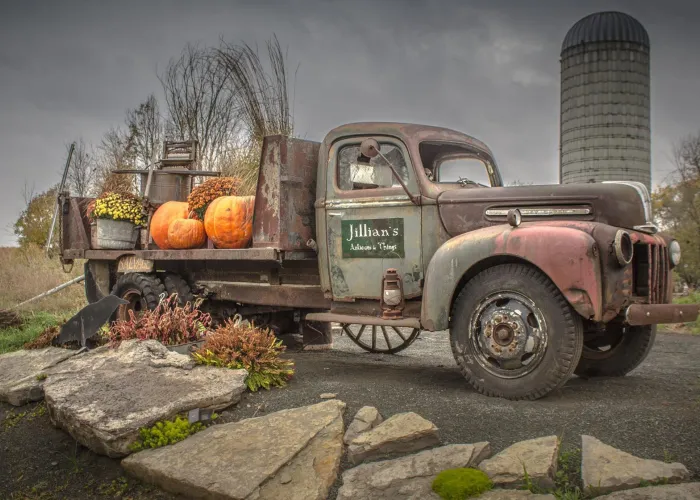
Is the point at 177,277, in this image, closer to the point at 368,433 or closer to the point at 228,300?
the point at 228,300

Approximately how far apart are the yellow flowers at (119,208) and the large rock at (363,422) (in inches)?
168

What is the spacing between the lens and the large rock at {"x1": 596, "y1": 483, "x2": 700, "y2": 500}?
9.36 ft

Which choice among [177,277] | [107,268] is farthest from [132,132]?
[177,277]

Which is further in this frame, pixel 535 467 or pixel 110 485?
pixel 110 485

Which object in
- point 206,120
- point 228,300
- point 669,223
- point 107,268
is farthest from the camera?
point 669,223

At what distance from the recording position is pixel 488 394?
4574 mm

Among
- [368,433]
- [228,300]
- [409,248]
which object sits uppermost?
[409,248]

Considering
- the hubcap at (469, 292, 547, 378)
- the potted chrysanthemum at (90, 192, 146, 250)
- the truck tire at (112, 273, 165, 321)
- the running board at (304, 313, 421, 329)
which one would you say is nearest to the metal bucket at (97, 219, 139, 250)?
the potted chrysanthemum at (90, 192, 146, 250)

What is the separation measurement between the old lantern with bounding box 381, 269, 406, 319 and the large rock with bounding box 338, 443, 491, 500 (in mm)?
1735

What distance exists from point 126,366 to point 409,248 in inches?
95.9

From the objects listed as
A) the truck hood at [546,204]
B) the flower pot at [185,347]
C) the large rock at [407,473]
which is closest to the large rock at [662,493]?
the large rock at [407,473]

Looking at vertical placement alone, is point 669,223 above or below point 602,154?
below

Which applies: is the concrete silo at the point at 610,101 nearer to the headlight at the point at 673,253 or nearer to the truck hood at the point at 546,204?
the headlight at the point at 673,253

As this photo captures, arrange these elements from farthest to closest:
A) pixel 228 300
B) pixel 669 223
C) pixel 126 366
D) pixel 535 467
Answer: pixel 669 223 < pixel 228 300 < pixel 126 366 < pixel 535 467
